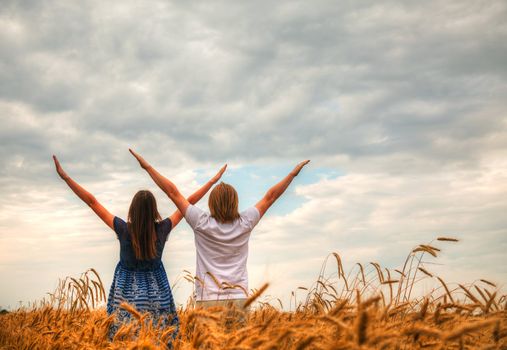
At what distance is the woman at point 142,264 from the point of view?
5.65 m

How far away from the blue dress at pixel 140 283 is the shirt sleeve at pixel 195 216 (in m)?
0.29

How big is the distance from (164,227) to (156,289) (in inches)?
27.4

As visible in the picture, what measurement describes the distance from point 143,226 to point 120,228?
300 mm

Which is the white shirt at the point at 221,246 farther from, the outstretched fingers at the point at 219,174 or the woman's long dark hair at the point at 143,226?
the outstretched fingers at the point at 219,174

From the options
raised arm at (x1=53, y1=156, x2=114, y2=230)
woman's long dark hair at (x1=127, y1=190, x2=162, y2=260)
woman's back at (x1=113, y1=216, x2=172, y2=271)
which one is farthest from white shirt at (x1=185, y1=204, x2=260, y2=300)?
raised arm at (x1=53, y1=156, x2=114, y2=230)

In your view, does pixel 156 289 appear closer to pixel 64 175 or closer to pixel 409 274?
pixel 64 175

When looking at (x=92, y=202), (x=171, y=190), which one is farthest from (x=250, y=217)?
(x=92, y=202)

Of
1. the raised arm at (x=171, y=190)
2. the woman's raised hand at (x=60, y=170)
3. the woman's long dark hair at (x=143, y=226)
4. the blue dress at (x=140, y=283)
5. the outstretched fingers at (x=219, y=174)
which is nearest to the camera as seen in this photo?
the woman's long dark hair at (x=143, y=226)

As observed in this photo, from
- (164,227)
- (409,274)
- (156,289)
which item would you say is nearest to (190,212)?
(164,227)

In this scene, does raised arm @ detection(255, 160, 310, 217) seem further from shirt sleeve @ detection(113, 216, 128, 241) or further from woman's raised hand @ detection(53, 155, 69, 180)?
woman's raised hand @ detection(53, 155, 69, 180)

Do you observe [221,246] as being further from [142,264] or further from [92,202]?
[92,202]

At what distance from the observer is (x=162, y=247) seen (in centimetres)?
586

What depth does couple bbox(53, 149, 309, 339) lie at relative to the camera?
5672 millimetres

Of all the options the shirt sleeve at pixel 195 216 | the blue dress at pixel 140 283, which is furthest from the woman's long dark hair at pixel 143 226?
the shirt sleeve at pixel 195 216
